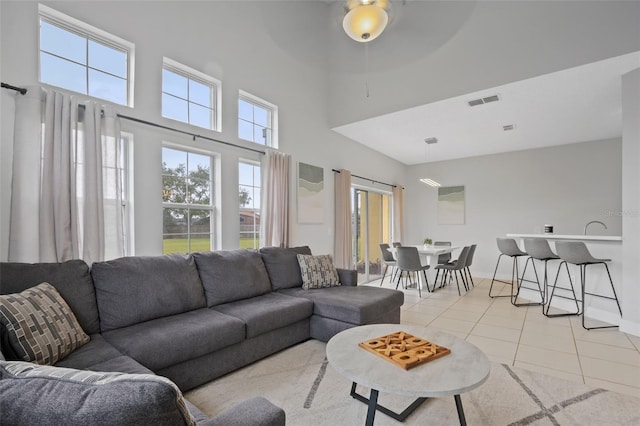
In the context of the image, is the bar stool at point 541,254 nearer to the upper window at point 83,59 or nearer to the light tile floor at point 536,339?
the light tile floor at point 536,339

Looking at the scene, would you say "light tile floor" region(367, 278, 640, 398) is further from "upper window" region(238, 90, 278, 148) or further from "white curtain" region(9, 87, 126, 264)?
"white curtain" region(9, 87, 126, 264)

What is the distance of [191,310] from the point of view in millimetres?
2717

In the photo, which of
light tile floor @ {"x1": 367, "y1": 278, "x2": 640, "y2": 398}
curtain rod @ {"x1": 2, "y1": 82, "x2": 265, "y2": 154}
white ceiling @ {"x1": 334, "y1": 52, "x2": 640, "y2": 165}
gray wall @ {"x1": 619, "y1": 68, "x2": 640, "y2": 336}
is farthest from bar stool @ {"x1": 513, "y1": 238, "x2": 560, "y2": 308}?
curtain rod @ {"x1": 2, "y1": 82, "x2": 265, "y2": 154}

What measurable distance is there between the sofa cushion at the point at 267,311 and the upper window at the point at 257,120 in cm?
215

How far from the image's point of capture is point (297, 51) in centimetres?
485

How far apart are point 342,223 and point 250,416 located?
450cm

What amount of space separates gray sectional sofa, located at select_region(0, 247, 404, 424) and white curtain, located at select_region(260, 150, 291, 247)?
591 millimetres

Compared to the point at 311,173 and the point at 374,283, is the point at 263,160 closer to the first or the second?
the point at 311,173

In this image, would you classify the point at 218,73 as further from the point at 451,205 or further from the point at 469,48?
the point at 451,205

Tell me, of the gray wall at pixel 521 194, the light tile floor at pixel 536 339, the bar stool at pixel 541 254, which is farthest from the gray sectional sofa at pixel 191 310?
the gray wall at pixel 521 194

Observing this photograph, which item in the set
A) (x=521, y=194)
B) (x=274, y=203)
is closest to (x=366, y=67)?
(x=274, y=203)

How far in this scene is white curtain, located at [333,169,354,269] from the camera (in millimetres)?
5430

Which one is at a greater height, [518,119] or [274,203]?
[518,119]

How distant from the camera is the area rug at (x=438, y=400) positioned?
6.37 ft
